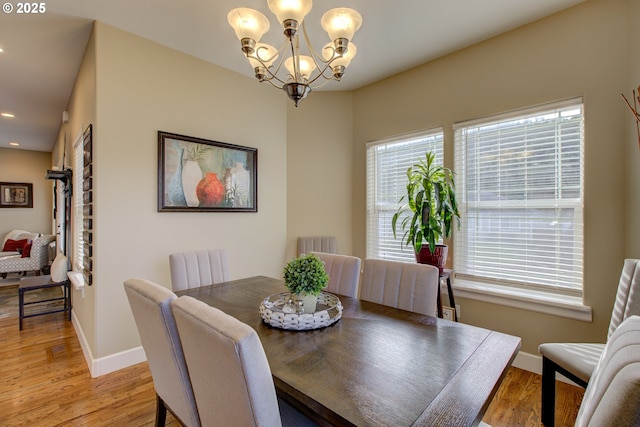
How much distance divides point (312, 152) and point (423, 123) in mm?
1341

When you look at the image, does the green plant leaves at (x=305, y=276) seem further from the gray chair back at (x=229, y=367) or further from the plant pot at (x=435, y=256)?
the plant pot at (x=435, y=256)

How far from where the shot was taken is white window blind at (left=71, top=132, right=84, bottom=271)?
118 inches

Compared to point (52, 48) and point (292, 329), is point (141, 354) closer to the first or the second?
point (292, 329)

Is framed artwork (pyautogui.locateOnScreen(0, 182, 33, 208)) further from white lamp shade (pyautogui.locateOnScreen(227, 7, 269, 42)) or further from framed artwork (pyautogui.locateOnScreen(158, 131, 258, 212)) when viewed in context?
white lamp shade (pyautogui.locateOnScreen(227, 7, 269, 42))

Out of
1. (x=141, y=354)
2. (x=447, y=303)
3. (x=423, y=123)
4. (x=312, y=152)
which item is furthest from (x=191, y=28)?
(x=447, y=303)

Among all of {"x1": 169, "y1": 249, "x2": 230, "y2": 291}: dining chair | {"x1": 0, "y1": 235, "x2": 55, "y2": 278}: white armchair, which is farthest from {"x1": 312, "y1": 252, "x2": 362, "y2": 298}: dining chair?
{"x1": 0, "y1": 235, "x2": 55, "y2": 278}: white armchair

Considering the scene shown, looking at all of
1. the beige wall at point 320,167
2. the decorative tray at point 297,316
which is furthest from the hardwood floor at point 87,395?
the beige wall at point 320,167

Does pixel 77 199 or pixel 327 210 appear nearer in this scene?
pixel 77 199

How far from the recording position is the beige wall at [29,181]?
639cm

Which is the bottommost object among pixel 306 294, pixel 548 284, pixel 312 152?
pixel 548 284

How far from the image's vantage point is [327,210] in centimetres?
372

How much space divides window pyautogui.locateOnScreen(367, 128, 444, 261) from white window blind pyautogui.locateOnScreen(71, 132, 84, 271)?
2.97 m

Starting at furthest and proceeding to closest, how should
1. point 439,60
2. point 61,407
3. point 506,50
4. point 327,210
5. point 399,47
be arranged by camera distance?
point 327,210 < point 439,60 < point 399,47 < point 506,50 < point 61,407

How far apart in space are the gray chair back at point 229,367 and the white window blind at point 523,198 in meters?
2.40
